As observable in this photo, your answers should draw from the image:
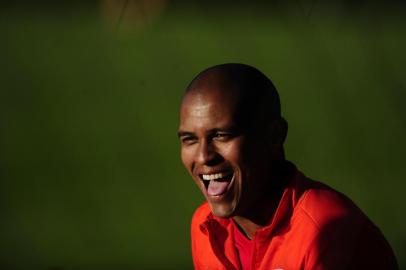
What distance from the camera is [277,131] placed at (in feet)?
7.15

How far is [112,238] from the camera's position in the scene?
3783 millimetres

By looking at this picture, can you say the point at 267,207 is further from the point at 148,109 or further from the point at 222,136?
the point at 148,109

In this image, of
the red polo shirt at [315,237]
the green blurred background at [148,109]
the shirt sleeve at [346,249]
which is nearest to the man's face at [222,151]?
the red polo shirt at [315,237]

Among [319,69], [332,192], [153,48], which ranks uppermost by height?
[153,48]

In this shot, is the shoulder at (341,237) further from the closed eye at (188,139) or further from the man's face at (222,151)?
the closed eye at (188,139)

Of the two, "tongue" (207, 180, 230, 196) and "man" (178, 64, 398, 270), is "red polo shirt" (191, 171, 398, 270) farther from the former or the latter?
"tongue" (207, 180, 230, 196)

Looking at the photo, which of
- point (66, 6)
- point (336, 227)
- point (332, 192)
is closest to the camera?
point (336, 227)

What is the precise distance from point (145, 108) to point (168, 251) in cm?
83

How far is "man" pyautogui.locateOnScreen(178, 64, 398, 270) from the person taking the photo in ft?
6.48

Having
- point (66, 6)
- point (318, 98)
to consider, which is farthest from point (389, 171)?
point (66, 6)

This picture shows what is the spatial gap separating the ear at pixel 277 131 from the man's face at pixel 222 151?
61mm

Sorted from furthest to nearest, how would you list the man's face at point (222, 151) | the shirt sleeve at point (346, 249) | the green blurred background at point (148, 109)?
the green blurred background at point (148, 109) < the man's face at point (222, 151) < the shirt sleeve at point (346, 249)

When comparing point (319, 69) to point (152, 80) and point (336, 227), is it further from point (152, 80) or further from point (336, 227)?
point (336, 227)

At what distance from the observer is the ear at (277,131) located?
2.16 m
